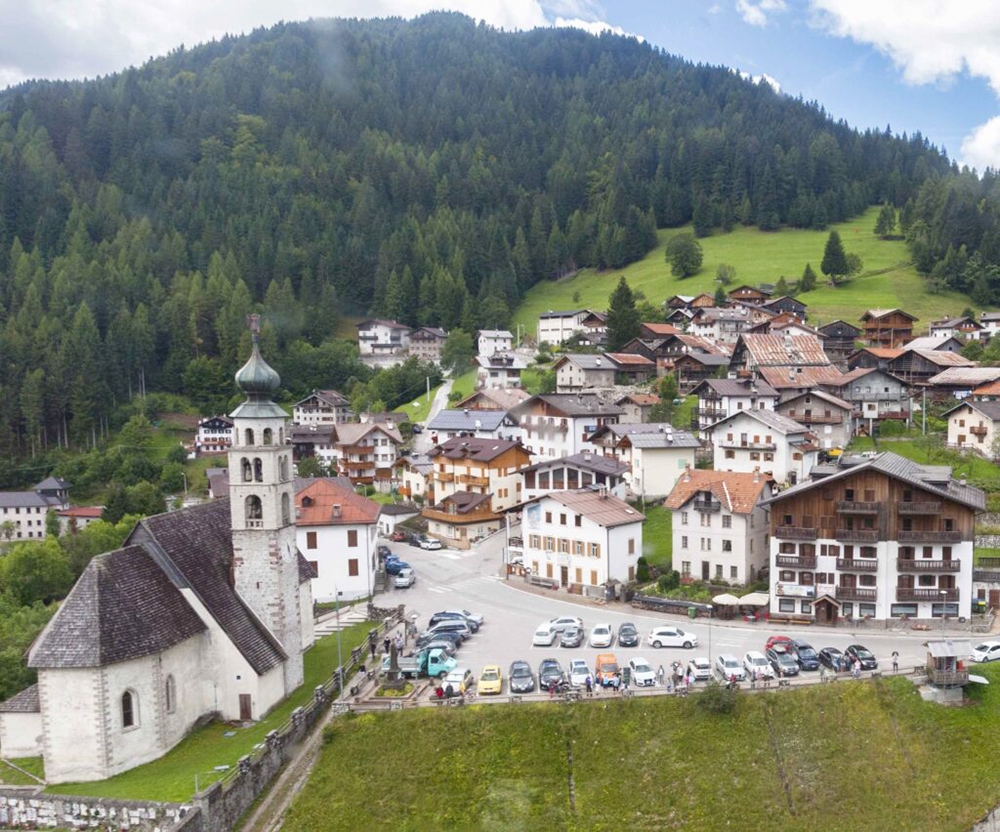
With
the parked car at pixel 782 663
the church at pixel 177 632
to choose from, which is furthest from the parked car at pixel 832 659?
the church at pixel 177 632

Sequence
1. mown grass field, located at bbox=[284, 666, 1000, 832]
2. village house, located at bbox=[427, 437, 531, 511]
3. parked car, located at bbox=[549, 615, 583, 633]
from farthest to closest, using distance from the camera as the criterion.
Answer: village house, located at bbox=[427, 437, 531, 511]
parked car, located at bbox=[549, 615, 583, 633]
mown grass field, located at bbox=[284, 666, 1000, 832]

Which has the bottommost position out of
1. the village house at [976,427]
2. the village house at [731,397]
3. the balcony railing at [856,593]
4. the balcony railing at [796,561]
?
the balcony railing at [856,593]

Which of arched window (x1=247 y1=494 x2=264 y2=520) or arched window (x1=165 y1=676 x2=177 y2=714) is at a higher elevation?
arched window (x1=247 y1=494 x2=264 y2=520)

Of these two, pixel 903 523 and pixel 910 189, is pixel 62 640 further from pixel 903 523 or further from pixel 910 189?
pixel 910 189

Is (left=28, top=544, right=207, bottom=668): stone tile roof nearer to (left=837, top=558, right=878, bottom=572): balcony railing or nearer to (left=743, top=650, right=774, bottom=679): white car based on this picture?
(left=743, top=650, right=774, bottom=679): white car

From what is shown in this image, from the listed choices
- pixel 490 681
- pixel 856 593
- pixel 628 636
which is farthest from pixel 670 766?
pixel 856 593

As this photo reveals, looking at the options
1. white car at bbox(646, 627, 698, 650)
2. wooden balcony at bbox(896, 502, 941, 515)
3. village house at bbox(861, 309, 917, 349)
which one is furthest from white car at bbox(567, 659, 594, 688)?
village house at bbox(861, 309, 917, 349)

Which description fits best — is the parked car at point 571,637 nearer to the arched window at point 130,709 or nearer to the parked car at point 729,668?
the parked car at point 729,668
